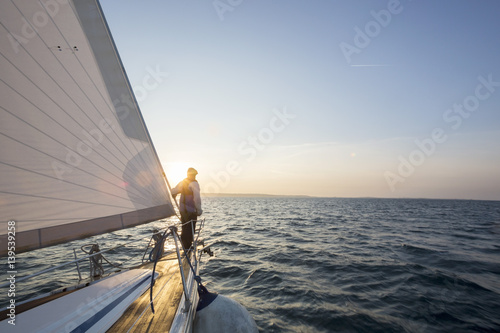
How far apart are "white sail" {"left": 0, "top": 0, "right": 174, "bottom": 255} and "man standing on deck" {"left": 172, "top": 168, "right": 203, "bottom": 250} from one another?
1172 mm

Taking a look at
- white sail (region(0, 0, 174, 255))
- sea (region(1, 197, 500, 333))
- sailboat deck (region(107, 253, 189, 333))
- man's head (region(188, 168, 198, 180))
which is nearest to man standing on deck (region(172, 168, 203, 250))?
man's head (region(188, 168, 198, 180))

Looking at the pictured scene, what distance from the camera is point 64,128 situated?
9.46 ft

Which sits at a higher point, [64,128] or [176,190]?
[64,128]

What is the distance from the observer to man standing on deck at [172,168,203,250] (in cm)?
506

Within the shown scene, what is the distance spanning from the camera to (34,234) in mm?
2613

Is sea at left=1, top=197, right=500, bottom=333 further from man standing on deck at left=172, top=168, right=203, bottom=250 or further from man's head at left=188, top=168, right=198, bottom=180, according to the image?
man's head at left=188, top=168, right=198, bottom=180

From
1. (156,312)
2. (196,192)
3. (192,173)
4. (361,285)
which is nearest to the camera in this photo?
(156,312)

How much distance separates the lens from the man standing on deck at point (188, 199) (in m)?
5.06

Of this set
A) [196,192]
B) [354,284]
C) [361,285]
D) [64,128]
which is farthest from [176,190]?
[361,285]

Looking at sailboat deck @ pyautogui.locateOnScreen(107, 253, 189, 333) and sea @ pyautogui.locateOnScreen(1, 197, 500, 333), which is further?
sea @ pyautogui.locateOnScreen(1, 197, 500, 333)

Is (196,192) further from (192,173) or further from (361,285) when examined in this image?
(361,285)

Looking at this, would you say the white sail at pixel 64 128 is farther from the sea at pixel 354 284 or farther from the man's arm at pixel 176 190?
the sea at pixel 354 284

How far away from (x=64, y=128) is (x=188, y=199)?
9.16 feet

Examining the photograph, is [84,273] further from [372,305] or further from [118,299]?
[372,305]
